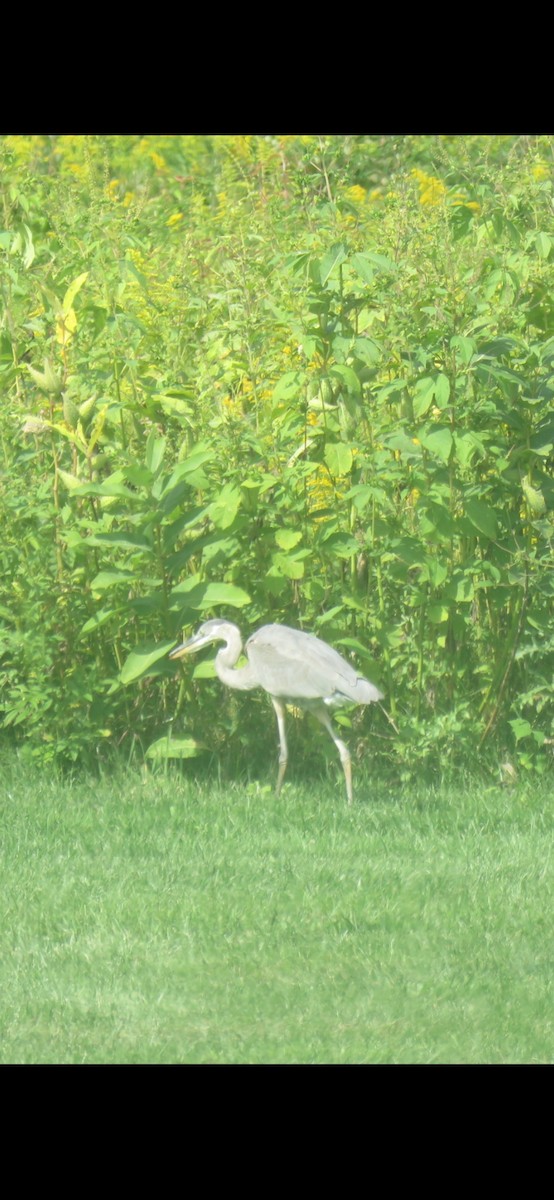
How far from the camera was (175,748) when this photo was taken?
19.2 ft

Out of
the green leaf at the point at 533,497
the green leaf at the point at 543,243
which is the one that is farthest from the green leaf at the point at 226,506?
the green leaf at the point at 543,243

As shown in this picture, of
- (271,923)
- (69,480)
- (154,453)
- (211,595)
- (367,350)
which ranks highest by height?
(367,350)

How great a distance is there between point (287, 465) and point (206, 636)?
77 cm

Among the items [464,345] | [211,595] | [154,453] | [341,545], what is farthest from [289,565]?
[464,345]

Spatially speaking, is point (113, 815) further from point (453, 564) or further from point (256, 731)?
point (453, 564)

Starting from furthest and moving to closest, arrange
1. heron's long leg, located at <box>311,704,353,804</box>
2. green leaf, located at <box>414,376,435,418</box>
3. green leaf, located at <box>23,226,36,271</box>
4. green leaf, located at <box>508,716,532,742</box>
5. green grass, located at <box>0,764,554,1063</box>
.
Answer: green leaf, located at <box>23,226,36,271</box>, green leaf, located at <box>508,716,532,742</box>, heron's long leg, located at <box>311,704,353,804</box>, green leaf, located at <box>414,376,435,418</box>, green grass, located at <box>0,764,554,1063</box>

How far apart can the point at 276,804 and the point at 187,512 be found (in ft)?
3.84

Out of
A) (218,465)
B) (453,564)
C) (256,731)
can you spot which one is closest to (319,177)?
(218,465)

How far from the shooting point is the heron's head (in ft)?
18.4

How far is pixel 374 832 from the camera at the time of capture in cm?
529

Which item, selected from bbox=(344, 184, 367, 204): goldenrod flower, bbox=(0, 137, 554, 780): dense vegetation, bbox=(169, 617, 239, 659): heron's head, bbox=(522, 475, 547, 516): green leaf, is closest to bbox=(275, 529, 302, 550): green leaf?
bbox=(0, 137, 554, 780): dense vegetation

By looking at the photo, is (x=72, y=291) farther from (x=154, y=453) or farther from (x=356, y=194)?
(x=356, y=194)

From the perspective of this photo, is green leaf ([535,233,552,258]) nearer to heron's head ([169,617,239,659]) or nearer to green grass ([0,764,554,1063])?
heron's head ([169,617,239,659])

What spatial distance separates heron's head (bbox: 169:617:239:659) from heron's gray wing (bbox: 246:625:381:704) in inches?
6.6
